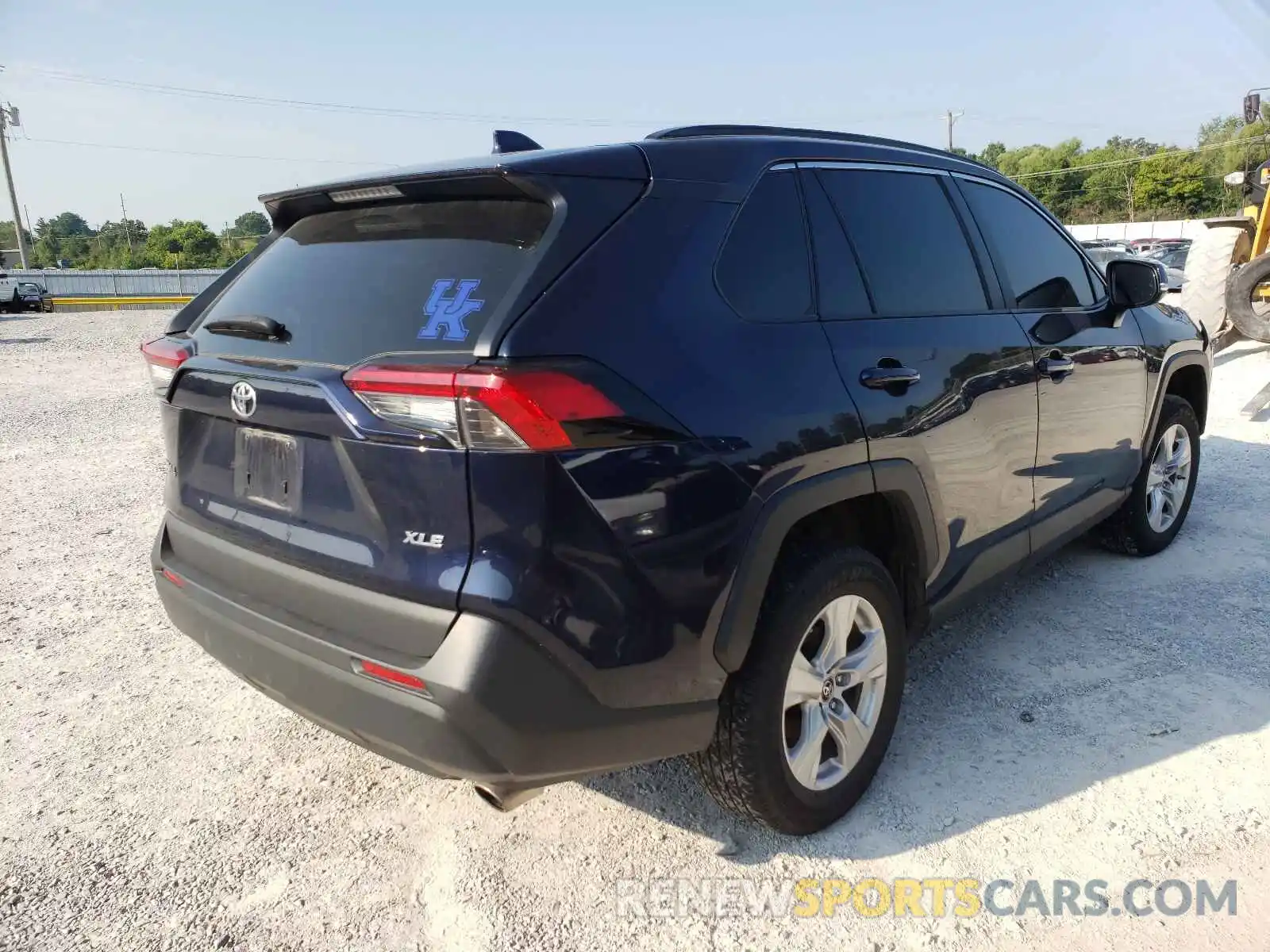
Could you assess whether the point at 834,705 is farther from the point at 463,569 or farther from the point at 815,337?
the point at 463,569

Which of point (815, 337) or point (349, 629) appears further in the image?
point (815, 337)

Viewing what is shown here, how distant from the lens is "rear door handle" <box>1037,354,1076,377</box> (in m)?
3.30

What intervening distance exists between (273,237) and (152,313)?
82.1 ft

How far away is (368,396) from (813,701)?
4.65 ft

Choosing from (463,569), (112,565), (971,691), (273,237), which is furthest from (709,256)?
(112,565)

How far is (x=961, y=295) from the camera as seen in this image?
10.00 feet

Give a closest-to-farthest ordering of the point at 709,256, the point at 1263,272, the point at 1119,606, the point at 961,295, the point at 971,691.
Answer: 1. the point at 709,256
2. the point at 961,295
3. the point at 971,691
4. the point at 1119,606
5. the point at 1263,272

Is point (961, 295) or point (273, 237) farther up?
point (273, 237)

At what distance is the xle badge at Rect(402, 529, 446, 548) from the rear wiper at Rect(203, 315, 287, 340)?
0.70 metres

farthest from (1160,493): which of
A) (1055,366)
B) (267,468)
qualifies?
(267,468)

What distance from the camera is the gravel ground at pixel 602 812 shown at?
87.0 inches

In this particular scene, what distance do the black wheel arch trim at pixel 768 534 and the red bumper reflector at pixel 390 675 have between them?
0.67 meters

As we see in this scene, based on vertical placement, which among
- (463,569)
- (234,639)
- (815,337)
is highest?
(815,337)

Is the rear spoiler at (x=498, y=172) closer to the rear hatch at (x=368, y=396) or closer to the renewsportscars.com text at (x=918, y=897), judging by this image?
the rear hatch at (x=368, y=396)
